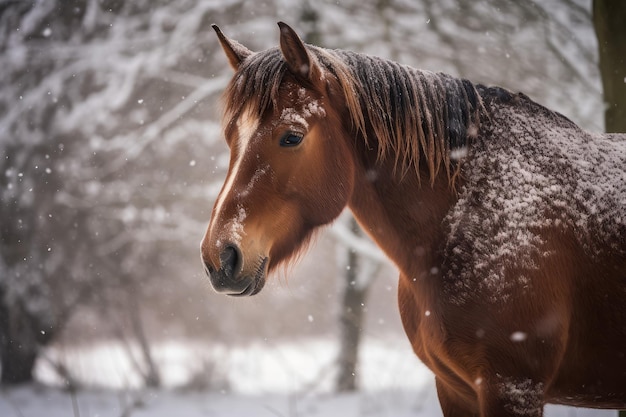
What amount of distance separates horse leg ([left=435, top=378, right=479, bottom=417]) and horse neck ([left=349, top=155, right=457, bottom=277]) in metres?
0.68

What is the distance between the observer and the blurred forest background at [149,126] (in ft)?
21.1

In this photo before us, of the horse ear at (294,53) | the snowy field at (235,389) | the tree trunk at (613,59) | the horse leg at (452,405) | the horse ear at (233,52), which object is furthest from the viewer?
the snowy field at (235,389)

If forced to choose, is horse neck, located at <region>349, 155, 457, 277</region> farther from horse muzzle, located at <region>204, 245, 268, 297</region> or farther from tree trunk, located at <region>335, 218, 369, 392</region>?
tree trunk, located at <region>335, 218, 369, 392</region>

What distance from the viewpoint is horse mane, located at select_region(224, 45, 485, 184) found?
240 cm

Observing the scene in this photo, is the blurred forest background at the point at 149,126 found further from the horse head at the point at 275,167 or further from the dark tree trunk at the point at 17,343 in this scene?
the horse head at the point at 275,167

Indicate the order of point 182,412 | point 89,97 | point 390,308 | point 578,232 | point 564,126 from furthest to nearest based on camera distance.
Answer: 1. point 390,308
2. point 89,97
3. point 182,412
4. point 564,126
5. point 578,232

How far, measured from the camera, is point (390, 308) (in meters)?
9.81

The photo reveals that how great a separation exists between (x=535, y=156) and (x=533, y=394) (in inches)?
42.9

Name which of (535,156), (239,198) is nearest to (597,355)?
(535,156)

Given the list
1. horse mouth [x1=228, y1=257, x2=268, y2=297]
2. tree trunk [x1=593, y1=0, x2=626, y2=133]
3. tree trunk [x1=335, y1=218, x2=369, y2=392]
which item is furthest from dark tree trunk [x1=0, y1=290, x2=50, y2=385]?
tree trunk [x1=593, y1=0, x2=626, y2=133]

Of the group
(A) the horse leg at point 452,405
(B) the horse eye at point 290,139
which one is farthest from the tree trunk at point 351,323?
(B) the horse eye at point 290,139

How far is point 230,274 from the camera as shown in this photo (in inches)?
81.7

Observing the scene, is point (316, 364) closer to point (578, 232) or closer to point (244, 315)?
point (244, 315)

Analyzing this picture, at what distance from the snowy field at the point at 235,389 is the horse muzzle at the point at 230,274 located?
3774 millimetres
